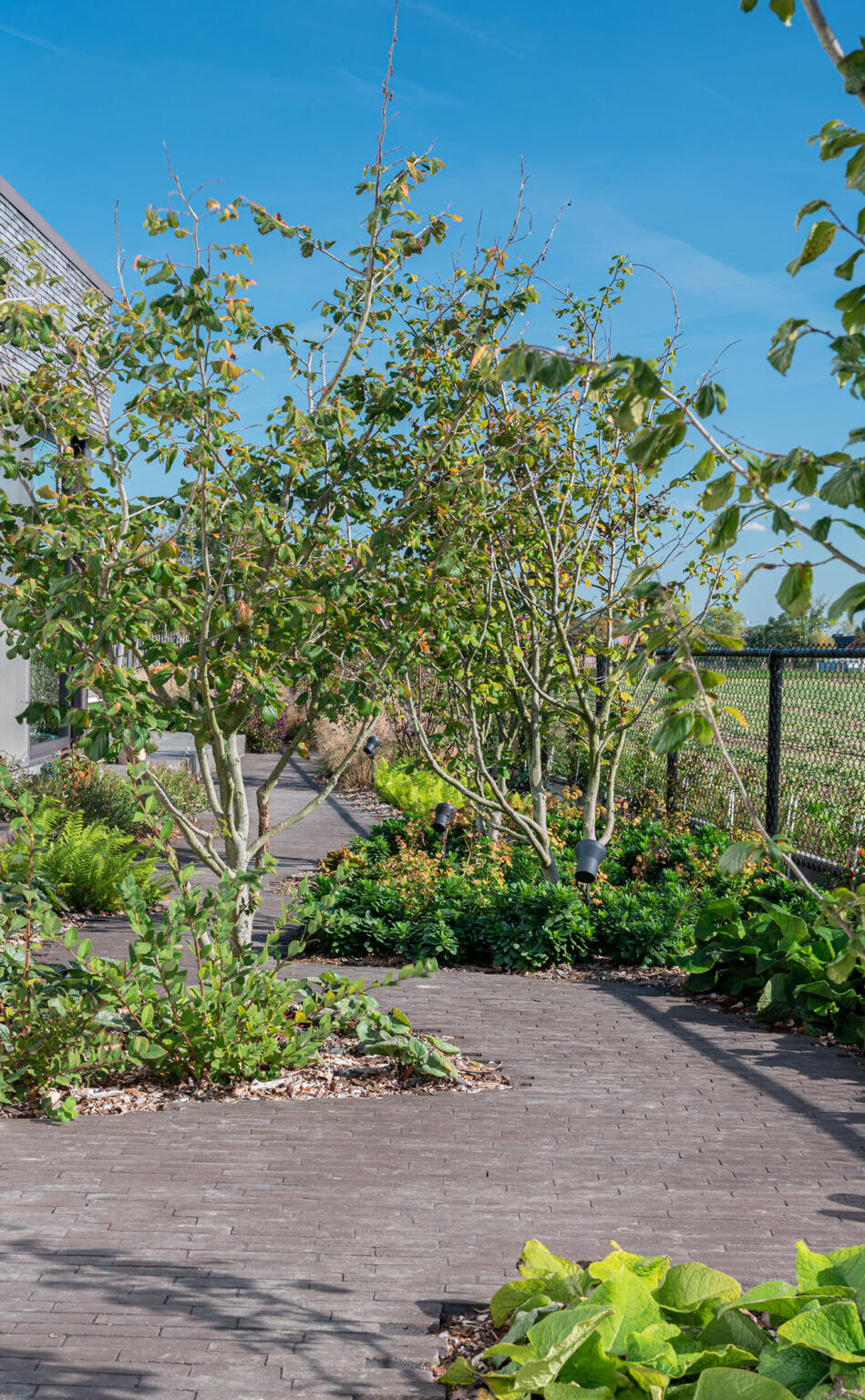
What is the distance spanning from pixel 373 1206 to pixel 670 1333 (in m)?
1.26

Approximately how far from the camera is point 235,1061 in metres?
4.41

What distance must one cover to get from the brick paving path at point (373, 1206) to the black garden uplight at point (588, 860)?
1909 mm

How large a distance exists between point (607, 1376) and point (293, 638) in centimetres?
346

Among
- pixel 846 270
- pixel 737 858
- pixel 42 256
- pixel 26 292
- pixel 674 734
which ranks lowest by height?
pixel 737 858

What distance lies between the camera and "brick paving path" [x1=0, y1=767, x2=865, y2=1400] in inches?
104

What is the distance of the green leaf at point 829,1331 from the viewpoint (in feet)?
7.34

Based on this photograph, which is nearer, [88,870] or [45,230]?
[88,870]

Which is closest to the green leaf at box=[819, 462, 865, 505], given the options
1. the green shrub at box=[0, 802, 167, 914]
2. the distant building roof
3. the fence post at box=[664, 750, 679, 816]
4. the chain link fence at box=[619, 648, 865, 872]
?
the chain link fence at box=[619, 648, 865, 872]

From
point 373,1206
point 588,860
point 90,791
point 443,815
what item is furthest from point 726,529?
point 90,791

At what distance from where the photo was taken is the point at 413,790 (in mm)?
12469

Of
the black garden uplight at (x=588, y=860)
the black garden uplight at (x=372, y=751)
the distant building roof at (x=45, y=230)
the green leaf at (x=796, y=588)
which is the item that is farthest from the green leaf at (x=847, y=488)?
the black garden uplight at (x=372, y=751)

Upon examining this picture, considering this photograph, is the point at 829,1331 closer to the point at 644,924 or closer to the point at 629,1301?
the point at 629,1301

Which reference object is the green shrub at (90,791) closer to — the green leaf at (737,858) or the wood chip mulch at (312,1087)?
the wood chip mulch at (312,1087)

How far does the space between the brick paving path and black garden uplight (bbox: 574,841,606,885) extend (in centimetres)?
191
